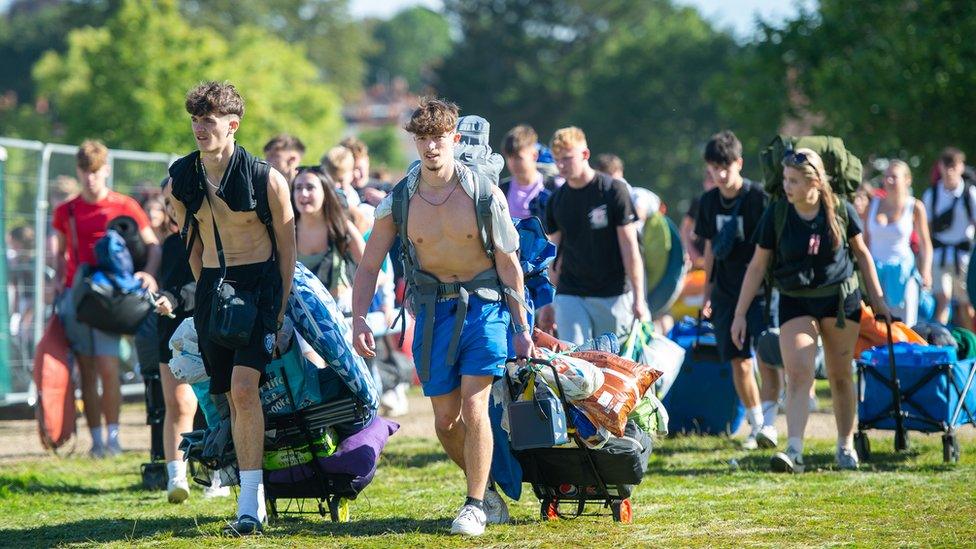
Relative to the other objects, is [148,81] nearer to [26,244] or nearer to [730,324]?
[26,244]

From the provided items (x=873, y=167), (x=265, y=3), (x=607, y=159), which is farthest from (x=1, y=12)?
(x=607, y=159)

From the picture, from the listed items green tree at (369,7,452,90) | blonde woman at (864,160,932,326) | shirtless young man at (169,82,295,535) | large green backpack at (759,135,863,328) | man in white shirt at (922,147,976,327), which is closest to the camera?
shirtless young man at (169,82,295,535)

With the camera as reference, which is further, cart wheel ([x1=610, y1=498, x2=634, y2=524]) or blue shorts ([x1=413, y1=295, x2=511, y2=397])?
cart wheel ([x1=610, y1=498, x2=634, y2=524])

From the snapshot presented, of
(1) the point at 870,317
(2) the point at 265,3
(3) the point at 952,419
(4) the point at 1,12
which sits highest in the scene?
(4) the point at 1,12

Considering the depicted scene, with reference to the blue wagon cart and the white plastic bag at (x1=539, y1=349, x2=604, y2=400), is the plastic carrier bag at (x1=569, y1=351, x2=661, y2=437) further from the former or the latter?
the blue wagon cart

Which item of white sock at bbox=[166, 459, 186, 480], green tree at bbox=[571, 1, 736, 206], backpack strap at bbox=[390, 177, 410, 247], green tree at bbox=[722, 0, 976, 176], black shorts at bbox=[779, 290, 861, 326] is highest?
green tree at bbox=[571, 1, 736, 206]

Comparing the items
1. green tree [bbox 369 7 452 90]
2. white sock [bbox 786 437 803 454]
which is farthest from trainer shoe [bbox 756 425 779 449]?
green tree [bbox 369 7 452 90]

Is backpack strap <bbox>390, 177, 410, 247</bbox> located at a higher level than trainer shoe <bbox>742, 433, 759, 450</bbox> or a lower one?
higher

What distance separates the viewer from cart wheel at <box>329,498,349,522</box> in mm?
7109

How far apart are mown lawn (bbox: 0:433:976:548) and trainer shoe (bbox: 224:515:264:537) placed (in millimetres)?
81

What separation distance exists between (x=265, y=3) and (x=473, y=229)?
93.1 metres

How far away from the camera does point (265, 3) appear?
96.8m

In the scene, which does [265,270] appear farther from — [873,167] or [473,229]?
[873,167]

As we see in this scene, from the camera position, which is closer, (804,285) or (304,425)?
(304,425)
